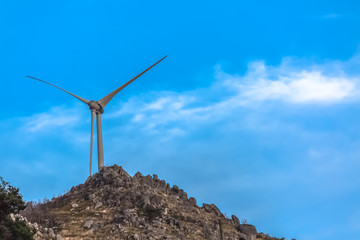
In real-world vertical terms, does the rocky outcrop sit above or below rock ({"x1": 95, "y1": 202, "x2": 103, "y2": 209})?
below

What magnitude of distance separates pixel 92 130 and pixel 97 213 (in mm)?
22373

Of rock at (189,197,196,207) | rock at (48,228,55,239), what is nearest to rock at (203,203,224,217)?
rock at (189,197,196,207)

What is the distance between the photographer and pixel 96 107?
288 ft

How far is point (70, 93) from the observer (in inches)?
3524

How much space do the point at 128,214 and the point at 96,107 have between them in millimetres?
26360

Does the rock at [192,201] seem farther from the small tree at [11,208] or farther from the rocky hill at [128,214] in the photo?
the small tree at [11,208]

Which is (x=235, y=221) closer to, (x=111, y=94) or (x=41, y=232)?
(x=41, y=232)

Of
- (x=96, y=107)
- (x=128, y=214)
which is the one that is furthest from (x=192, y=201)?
(x=96, y=107)

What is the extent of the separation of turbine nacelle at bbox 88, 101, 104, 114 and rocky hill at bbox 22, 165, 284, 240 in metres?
11.6

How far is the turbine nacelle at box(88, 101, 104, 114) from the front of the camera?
87.6 m

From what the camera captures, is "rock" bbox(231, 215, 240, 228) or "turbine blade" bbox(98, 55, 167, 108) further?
"turbine blade" bbox(98, 55, 167, 108)

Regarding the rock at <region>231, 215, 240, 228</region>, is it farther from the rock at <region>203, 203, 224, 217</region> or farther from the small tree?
the small tree

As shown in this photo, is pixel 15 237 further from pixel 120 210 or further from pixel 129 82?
pixel 129 82

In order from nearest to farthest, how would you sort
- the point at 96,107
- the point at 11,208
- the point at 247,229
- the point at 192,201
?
the point at 11,208 < the point at 247,229 < the point at 192,201 < the point at 96,107
